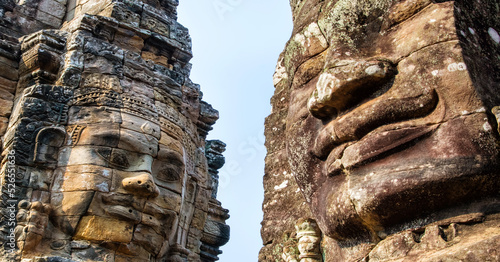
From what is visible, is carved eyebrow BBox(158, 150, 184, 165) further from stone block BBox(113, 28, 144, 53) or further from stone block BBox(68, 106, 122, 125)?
stone block BBox(113, 28, 144, 53)

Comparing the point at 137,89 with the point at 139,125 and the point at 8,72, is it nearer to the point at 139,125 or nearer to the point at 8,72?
the point at 139,125

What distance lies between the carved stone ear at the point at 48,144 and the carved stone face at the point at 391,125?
571 cm

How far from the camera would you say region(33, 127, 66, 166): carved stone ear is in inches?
314

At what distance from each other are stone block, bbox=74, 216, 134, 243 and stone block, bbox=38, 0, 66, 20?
502cm

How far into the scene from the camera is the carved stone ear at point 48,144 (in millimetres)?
7973

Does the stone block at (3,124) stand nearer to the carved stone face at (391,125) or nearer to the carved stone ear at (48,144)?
the carved stone ear at (48,144)

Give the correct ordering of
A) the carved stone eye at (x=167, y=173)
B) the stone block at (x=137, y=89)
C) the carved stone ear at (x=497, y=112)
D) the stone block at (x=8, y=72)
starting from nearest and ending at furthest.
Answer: the carved stone ear at (x=497, y=112) → the carved stone eye at (x=167, y=173) → the stone block at (x=137, y=89) → the stone block at (x=8, y=72)

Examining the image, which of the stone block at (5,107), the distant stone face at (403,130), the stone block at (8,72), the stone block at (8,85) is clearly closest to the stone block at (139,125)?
the stone block at (5,107)

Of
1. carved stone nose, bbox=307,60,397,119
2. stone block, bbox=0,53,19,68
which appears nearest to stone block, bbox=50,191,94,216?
stone block, bbox=0,53,19,68

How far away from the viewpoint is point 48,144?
817cm

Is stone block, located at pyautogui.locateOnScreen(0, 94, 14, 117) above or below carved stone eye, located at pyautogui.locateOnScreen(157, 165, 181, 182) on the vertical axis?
above

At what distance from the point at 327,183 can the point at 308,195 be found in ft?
0.75

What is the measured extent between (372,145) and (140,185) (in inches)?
Answer: 229

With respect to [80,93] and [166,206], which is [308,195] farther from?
[80,93]
